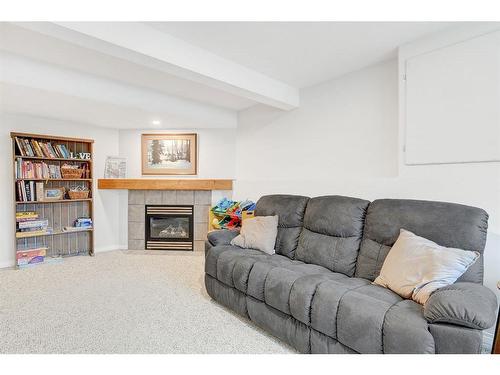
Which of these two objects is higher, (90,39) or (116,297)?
(90,39)

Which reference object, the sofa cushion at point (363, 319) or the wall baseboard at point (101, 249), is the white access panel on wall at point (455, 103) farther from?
the wall baseboard at point (101, 249)

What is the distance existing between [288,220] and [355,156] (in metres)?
0.99

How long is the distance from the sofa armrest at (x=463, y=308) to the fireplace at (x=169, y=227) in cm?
378

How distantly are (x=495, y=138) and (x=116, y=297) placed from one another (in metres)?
3.38

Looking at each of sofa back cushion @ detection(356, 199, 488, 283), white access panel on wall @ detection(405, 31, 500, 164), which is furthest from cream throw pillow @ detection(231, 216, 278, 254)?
white access panel on wall @ detection(405, 31, 500, 164)

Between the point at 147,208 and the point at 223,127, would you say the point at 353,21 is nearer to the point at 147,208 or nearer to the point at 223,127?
the point at 223,127

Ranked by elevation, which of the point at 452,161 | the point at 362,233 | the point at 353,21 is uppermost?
the point at 353,21

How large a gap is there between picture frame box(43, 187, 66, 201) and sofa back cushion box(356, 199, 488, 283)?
4048 mm

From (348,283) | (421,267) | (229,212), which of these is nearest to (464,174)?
(421,267)

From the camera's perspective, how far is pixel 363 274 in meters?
2.17

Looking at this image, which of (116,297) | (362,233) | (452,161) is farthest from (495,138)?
(116,297)

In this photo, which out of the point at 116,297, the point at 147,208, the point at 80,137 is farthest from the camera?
the point at 147,208

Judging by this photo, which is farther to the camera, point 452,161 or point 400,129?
point 400,129

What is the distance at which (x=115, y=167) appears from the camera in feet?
15.5
